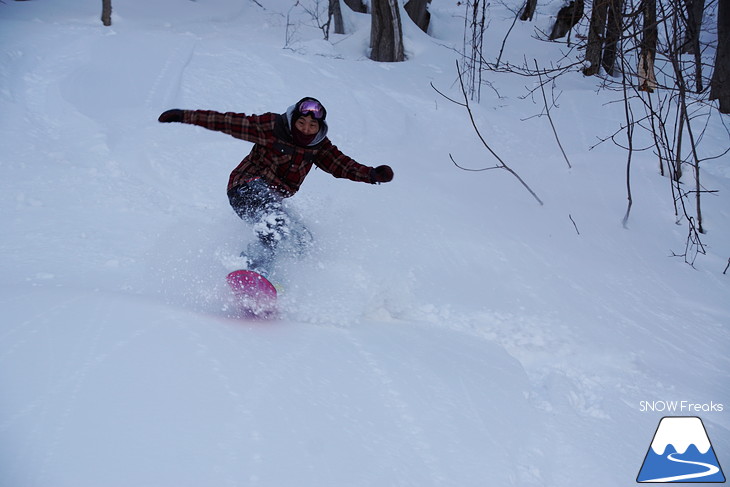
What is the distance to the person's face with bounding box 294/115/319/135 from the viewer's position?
Result: 345 cm

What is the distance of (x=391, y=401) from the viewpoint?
8.16 feet

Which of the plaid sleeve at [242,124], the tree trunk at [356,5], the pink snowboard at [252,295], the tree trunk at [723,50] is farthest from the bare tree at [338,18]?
the pink snowboard at [252,295]

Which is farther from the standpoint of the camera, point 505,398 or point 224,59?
point 224,59

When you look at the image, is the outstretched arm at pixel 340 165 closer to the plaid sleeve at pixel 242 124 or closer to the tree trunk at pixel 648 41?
the plaid sleeve at pixel 242 124

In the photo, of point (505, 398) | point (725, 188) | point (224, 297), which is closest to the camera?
point (505, 398)

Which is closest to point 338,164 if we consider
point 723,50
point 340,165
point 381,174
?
point 340,165

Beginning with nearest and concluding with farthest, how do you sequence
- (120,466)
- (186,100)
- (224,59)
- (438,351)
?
(120,466), (438,351), (186,100), (224,59)

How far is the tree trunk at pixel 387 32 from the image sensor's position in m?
8.65

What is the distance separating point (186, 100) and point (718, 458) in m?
5.51

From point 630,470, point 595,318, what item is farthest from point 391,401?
point 595,318

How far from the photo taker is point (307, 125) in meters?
3.47

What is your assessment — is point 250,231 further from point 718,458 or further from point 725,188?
point 725,188

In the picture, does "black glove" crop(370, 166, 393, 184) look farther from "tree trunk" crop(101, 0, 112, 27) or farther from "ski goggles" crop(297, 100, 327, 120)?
"tree trunk" crop(101, 0, 112, 27)

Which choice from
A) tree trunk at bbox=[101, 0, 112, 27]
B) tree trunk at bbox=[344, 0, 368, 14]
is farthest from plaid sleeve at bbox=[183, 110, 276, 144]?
tree trunk at bbox=[344, 0, 368, 14]
